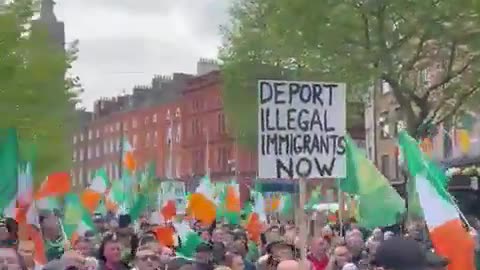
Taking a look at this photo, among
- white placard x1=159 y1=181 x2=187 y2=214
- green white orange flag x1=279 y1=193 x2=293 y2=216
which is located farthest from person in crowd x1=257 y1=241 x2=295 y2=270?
green white orange flag x1=279 y1=193 x2=293 y2=216

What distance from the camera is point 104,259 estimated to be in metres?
9.10

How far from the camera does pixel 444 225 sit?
9305 millimetres

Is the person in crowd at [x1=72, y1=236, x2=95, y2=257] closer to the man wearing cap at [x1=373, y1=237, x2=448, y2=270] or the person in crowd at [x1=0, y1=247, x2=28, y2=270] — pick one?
the person in crowd at [x1=0, y1=247, x2=28, y2=270]

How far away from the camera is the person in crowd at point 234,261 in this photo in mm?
9945

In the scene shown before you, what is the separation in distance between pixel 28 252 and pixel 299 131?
263 centimetres

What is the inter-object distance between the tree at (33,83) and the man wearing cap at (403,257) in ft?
80.5

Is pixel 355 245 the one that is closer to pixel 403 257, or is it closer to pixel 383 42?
pixel 403 257

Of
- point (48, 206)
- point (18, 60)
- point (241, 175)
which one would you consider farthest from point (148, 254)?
point (241, 175)

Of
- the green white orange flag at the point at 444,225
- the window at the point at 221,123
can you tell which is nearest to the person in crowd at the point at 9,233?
the green white orange flag at the point at 444,225

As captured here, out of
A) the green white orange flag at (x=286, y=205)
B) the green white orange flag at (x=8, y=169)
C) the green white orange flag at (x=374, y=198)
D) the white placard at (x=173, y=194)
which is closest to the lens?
the green white orange flag at (x=8, y=169)

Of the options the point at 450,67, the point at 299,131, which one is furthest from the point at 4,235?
the point at 450,67

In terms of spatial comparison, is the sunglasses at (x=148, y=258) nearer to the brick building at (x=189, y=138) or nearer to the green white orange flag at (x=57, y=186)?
the green white orange flag at (x=57, y=186)

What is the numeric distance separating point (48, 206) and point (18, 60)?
17.5 m

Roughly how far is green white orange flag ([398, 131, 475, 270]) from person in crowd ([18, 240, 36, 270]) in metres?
3.39
